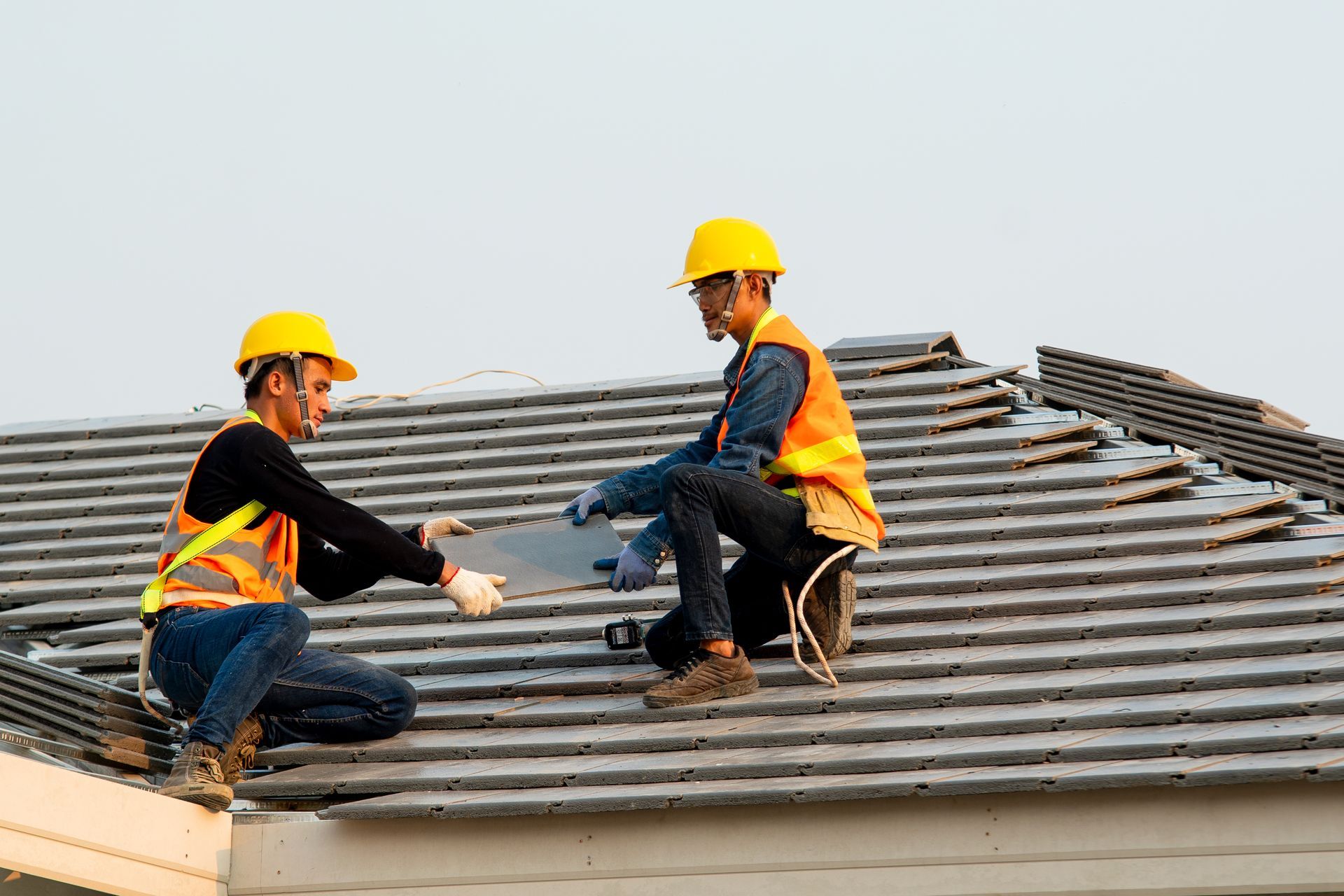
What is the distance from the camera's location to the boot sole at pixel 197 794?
15.0 ft

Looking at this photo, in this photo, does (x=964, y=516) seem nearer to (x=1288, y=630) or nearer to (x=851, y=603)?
(x=851, y=603)

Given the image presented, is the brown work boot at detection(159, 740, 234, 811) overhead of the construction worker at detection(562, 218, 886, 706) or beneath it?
beneath

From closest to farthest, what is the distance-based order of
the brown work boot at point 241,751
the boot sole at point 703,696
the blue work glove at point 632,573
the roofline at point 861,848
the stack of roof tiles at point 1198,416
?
the roofline at point 861,848 → the brown work boot at point 241,751 → the boot sole at point 703,696 → the blue work glove at point 632,573 → the stack of roof tiles at point 1198,416

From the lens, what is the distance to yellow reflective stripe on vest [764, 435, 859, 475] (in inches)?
204

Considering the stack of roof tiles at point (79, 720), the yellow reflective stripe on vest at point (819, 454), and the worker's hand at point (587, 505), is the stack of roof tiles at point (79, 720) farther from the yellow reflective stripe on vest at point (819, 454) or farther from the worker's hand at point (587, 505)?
the yellow reflective stripe on vest at point (819, 454)

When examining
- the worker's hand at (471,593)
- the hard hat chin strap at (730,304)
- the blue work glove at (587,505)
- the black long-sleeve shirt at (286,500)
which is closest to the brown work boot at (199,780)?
the black long-sleeve shirt at (286,500)

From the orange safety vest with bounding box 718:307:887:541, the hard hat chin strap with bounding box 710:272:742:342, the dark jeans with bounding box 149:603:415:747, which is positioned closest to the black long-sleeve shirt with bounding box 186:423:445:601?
the dark jeans with bounding box 149:603:415:747

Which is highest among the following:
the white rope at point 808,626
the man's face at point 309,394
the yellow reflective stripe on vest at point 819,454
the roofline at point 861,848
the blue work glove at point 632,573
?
the man's face at point 309,394

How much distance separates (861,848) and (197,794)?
2.00 meters

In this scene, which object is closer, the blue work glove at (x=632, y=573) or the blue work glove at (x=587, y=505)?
the blue work glove at (x=632, y=573)

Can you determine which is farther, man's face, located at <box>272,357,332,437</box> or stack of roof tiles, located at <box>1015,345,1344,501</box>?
stack of roof tiles, located at <box>1015,345,1344,501</box>

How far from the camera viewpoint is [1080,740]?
4.34 m

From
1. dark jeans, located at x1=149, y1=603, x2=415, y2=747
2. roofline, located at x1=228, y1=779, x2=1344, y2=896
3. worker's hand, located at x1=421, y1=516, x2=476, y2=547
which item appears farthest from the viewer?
worker's hand, located at x1=421, y1=516, x2=476, y2=547

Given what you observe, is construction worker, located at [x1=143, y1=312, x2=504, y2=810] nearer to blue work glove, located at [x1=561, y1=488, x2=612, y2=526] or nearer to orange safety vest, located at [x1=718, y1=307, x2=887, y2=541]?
blue work glove, located at [x1=561, y1=488, x2=612, y2=526]
